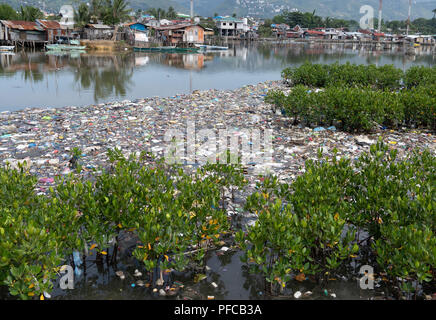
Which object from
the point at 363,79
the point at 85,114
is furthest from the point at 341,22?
the point at 85,114

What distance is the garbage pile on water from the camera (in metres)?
5.89

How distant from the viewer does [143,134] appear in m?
7.38

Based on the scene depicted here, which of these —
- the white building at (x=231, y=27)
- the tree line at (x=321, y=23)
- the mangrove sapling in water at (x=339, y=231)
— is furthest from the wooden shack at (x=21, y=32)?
the tree line at (x=321, y=23)

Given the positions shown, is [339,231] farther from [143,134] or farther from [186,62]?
[186,62]

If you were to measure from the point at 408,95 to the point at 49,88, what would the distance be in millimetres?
12824

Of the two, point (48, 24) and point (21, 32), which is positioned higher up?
point (48, 24)

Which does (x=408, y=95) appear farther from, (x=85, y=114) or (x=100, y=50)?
(x=100, y=50)

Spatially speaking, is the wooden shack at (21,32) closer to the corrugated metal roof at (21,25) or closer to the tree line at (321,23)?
the corrugated metal roof at (21,25)

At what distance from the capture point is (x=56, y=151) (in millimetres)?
6273

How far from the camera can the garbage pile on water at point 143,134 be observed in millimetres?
5891
